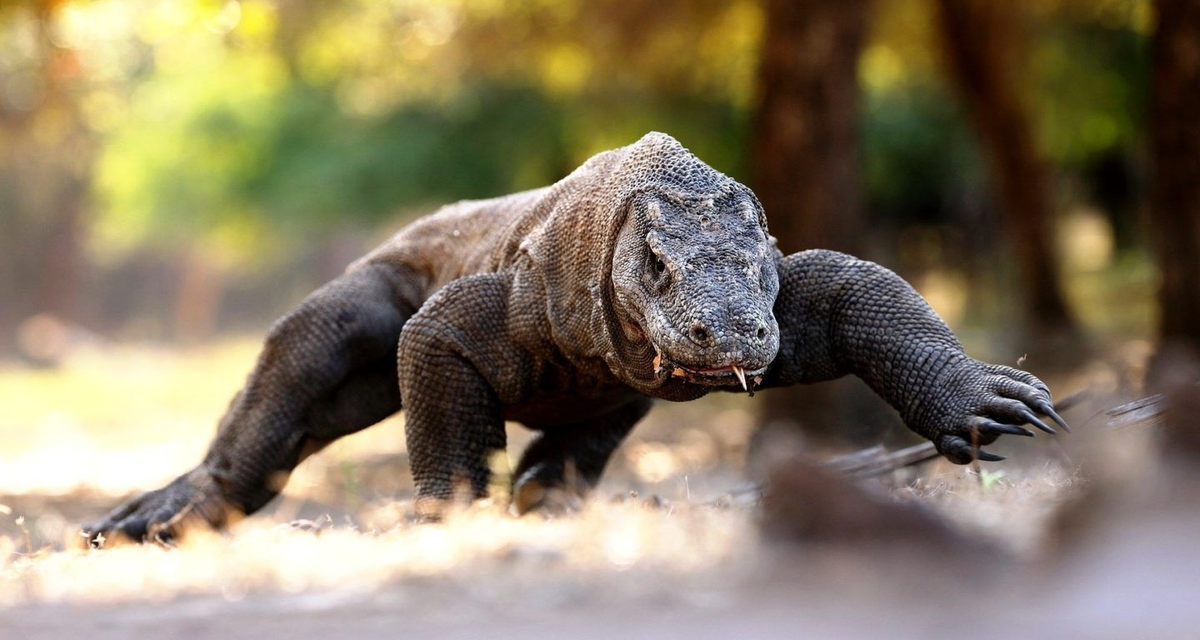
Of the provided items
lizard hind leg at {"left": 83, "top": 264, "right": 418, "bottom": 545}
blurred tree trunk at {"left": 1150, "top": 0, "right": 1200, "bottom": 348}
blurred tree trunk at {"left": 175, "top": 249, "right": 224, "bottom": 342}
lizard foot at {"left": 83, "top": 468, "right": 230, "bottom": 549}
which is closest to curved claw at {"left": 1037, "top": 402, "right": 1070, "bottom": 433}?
lizard hind leg at {"left": 83, "top": 264, "right": 418, "bottom": 545}

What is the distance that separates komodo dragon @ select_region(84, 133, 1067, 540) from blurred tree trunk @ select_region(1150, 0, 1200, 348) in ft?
17.6

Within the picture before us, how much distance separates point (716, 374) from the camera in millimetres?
3230

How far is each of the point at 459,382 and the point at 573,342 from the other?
481 millimetres

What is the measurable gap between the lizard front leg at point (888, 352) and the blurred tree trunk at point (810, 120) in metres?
4.91

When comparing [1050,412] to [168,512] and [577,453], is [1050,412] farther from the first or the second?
[168,512]

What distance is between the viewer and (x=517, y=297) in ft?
13.8

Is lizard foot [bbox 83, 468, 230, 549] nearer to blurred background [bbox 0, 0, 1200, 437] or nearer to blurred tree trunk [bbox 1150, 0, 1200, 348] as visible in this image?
blurred background [bbox 0, 0, 1200, 437]

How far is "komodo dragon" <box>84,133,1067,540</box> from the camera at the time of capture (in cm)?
349

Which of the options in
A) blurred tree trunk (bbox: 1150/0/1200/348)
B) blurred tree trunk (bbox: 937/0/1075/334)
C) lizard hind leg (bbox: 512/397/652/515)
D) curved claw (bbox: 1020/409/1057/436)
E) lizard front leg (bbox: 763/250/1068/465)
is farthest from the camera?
blurred tree trunk (bbox: 937/0/1075/334)

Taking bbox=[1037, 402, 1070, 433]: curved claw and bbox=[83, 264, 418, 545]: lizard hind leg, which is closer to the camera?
bbox=[1037, 402, 1070, 433]: curved claw

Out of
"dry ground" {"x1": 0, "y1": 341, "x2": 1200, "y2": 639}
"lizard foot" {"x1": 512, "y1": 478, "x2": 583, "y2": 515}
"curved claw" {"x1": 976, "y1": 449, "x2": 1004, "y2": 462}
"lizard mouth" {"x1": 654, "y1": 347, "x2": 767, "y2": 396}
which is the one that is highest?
"lizard mouth" {"x1": 654, "y1": 347, "x2": 767, "y2": 396}

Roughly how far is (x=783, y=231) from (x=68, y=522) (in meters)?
4.87


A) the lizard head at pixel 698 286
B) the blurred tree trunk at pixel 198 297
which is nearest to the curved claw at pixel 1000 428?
the lizard head at pixel 698 286

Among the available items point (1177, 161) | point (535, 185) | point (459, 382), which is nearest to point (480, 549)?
point (459, 382)
